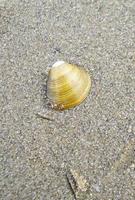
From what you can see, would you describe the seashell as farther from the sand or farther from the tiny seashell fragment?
the tiny seashell fragment

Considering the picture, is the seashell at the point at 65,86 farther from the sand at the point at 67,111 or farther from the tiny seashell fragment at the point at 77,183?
the tiny seashell fragment at the point at 77,183

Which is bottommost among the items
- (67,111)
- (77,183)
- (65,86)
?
(77,183)

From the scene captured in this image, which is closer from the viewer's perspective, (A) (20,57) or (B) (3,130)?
(B) (3,130)

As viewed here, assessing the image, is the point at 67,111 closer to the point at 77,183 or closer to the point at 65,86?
the point at 65,86

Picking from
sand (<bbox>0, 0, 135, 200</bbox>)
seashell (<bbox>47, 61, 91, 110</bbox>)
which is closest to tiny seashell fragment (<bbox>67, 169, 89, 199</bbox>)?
sand (<bbox>0, 0, 135, 200</bbox>)

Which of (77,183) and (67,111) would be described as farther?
(67,111)

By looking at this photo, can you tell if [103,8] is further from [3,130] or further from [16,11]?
[3,130]

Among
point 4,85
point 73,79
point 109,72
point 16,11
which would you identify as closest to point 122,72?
point 109,72

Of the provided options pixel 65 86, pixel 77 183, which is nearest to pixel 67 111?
pixel 65 86
